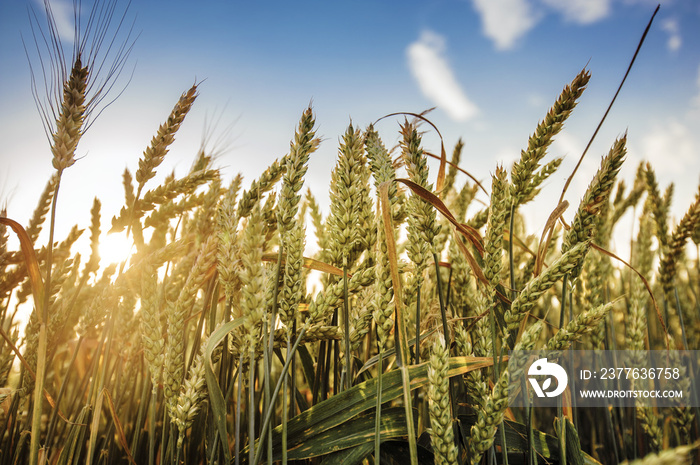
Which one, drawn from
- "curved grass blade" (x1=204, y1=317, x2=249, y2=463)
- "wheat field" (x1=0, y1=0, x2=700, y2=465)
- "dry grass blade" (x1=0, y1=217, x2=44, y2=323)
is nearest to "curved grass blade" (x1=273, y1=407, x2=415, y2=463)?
"wheat field" (x1=0, y1=0, x2=700, y2=465)

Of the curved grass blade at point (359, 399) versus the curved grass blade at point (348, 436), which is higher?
the curved grass blade at point (359, 399)

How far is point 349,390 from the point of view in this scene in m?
1.02

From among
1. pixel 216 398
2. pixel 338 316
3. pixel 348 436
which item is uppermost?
pixel 338 316

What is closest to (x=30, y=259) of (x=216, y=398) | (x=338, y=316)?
(x=216, y=398)

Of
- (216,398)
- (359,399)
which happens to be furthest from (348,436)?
(216,398)

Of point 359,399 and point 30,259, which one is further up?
point 30,259

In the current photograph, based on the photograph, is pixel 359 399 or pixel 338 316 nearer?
pixel 359 399

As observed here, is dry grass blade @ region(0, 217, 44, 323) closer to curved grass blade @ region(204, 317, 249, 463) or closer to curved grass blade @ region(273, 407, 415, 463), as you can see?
curved grass blade @ region(204, 317, 249, 463)

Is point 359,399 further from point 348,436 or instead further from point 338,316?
point 338,316

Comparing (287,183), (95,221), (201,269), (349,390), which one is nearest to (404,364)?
(349,390)

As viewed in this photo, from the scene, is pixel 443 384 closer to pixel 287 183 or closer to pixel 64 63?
pixel 287 183

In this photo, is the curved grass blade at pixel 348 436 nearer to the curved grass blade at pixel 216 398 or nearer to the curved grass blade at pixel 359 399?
the curved grass blade at pixel 359 399

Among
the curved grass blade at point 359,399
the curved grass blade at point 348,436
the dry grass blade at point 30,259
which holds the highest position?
the dry grass blade at point 30,259

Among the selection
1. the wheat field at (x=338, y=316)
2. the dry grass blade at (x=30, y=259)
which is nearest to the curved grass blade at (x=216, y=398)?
the wheat field at (x=338, y=316)
